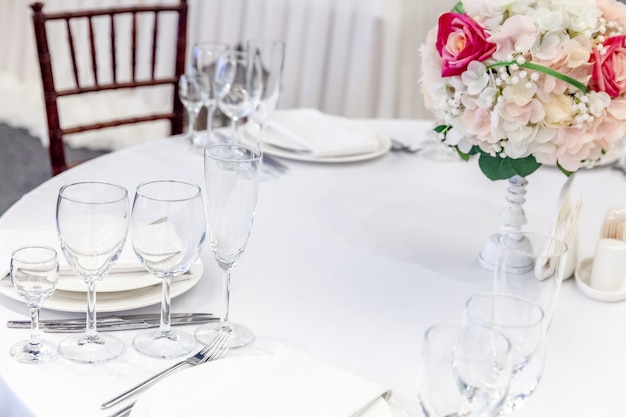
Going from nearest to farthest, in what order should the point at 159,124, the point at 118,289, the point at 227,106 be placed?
the point at 118,289 → the point at 227,106 → the point at 159,124

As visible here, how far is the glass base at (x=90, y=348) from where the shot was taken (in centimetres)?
99

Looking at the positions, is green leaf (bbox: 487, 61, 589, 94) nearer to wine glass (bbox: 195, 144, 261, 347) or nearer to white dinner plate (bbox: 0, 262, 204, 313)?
wine glass (bbox: 195, 144, 261, 347)

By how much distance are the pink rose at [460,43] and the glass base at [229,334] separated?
45cm

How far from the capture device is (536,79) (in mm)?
1172

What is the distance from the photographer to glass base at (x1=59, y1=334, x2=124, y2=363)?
988mm

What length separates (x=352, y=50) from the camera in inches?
129

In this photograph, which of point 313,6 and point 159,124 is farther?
point 159,124

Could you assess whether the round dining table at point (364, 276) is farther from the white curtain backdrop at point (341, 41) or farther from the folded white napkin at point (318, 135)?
the white curtain backdrop at point (341, 41)

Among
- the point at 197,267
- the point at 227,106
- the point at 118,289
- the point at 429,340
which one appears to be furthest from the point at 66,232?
the point at 227,106

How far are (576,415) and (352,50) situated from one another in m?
2.45

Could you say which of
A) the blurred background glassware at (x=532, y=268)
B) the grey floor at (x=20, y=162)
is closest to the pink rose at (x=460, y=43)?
the blurred background glassware at (x=532, y=268)

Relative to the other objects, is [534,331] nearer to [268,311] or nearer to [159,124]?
[268,311]

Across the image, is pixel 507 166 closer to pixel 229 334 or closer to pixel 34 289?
pixel 229 334

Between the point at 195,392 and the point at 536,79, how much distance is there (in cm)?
61
